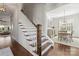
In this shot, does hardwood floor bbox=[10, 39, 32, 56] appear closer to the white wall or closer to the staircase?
the staircase

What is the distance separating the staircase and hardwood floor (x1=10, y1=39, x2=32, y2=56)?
0.06 meters

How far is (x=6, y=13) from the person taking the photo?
2.10 m

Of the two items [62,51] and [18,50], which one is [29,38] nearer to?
[18,50]

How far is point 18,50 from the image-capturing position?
84.2 inches

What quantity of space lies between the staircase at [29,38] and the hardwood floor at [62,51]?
86mm

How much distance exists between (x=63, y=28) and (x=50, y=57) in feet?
1.78

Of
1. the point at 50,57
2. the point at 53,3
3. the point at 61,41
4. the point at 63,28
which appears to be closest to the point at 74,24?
the point at 63,28

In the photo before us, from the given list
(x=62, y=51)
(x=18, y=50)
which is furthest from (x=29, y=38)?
(x=62, y=51)

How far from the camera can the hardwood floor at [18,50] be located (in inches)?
83.5

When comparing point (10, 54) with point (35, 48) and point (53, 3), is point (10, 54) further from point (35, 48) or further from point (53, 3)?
point (53, 3)

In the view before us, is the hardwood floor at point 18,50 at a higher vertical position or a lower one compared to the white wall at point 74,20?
lower

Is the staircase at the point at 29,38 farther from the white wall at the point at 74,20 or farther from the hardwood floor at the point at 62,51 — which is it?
the white wall at the point at 74,20

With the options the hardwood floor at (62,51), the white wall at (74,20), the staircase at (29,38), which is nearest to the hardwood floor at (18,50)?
the staircase at (29,38)

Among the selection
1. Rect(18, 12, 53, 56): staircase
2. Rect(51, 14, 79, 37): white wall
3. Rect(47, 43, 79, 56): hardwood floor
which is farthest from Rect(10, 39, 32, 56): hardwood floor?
Rect(51, 14, 79, 37): white wall
